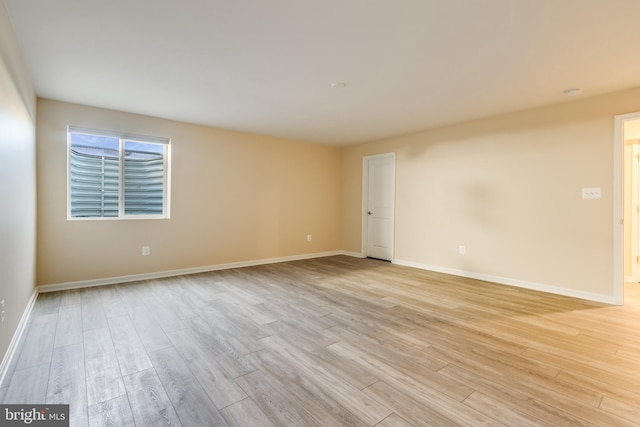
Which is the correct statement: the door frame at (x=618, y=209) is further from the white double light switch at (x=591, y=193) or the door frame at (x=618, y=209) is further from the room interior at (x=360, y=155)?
the white double light switch at (x=591, y=193)

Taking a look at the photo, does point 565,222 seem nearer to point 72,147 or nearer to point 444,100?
point 444,100

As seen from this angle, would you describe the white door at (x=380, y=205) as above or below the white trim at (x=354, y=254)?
above

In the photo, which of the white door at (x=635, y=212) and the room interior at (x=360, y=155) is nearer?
the room interior at (x=360, y=155)

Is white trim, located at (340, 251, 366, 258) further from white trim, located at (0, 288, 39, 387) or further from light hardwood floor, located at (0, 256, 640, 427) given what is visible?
white trim, located at (0, 288, 39, 387)

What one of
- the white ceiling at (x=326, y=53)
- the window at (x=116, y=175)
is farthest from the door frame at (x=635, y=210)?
the window at (x=116, y=175)

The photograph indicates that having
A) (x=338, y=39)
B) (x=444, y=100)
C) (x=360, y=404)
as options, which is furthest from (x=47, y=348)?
(x=444, y=100)

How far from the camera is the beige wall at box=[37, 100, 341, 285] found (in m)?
3.62

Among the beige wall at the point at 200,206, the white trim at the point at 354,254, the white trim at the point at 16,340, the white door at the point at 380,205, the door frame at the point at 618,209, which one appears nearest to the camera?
the white trim at the point at 16,340

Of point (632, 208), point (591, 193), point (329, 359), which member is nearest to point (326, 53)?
point (329, 359)

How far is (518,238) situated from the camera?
3.98m

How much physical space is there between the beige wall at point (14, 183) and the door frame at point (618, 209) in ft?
17.8

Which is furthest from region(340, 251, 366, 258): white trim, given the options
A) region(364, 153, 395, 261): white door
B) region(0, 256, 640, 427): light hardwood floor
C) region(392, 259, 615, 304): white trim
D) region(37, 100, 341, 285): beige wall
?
region(0, 256, 640, 427): light hardwood floor

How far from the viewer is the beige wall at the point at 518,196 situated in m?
3.40

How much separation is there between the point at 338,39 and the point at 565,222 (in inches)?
137
